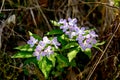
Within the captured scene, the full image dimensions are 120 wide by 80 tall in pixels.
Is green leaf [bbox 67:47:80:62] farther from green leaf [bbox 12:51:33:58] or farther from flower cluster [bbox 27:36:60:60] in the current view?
green leaf [bbox 12:51:33:58]

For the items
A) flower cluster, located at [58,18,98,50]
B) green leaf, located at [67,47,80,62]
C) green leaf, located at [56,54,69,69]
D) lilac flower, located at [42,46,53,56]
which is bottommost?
green leaf, located at [56,54,69,69]

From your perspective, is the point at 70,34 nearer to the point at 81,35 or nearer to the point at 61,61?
the point at 81,35

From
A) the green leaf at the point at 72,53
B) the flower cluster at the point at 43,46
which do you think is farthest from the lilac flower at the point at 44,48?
the green leaf at the point at 72,53

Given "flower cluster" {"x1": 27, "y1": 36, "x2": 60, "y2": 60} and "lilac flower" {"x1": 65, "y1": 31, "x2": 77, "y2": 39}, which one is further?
"lilac flower" {"x1": 65, "y1": 31, "x2": 77, "y2": 39}

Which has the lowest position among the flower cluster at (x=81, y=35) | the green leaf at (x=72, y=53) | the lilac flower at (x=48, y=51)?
the green leaf at (x=72, y=53)

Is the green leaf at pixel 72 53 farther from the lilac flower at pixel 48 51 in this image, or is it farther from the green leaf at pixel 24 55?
the green leaf at pixel 24 55

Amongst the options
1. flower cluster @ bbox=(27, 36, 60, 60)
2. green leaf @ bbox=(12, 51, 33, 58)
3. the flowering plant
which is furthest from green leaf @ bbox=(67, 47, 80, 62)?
green leaf @ bbox=(12, 51, 33, 58)

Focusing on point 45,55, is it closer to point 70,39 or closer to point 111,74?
point 70,39

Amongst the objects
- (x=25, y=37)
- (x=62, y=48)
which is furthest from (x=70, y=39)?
(x=25, y=37)

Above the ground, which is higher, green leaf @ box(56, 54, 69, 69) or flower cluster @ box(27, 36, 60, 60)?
flower cluster @ box(27, 36, 60, 60)
